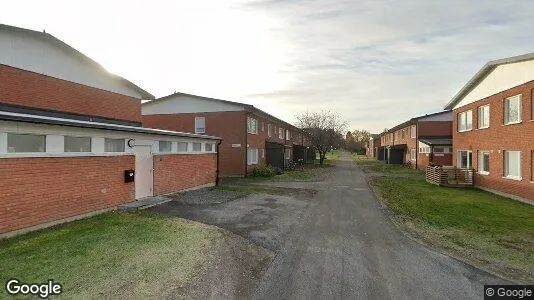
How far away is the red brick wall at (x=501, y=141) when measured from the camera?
52.7ft

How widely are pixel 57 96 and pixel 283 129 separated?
1281 inches

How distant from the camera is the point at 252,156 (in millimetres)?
30578

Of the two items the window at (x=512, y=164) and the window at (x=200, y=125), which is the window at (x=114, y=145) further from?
the window at (x=512, y=164)

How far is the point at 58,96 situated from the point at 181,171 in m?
6.79

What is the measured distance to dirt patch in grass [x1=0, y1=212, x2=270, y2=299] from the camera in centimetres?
580

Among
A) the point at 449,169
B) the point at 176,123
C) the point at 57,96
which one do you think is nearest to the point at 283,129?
the point at 176,123

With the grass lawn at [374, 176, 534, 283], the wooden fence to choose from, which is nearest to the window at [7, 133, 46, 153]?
the grass lawn at [374, 176, 534, 283]

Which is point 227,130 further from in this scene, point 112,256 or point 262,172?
point 112,256

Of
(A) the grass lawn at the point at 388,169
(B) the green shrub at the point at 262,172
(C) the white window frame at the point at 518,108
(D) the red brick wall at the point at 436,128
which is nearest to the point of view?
(C) the white window frame at the point at 518,108

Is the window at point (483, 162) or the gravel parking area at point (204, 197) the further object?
the window at point (483, 162)

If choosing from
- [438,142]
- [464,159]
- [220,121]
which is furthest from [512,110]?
[220,121]

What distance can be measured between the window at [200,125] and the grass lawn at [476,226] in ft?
53.9

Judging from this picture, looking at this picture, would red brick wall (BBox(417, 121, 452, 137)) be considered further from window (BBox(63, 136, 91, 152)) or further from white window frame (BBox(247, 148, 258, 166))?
window (BBox(63, 136, 91, 152))

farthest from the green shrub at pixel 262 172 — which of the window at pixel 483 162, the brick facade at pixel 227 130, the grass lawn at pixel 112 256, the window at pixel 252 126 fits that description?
the grass lawn at pixel 112 256
